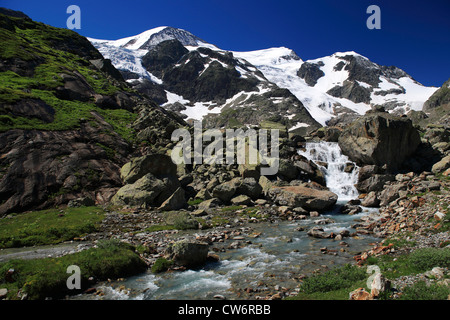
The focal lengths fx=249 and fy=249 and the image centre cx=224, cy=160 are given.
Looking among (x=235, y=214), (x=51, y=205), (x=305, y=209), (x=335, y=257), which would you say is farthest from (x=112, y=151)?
(x=335, y=257)

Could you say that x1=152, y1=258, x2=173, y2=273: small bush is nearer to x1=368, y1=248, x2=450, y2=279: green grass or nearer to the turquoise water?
the turquoise water

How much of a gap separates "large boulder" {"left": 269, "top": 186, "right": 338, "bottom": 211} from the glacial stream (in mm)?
7080

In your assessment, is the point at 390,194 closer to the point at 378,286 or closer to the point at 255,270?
the point at 255,270

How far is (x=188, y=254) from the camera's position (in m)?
16.4

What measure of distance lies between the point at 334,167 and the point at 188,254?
43.3m

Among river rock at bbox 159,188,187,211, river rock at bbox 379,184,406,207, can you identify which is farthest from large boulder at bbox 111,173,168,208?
river rock at bbox 379,184,406,207

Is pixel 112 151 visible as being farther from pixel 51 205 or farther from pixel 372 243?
pixel 372 243

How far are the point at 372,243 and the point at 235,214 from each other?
17.4 m

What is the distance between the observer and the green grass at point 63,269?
40.4 feet

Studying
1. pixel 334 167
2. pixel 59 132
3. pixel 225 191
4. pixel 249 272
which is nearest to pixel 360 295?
pixel 249 272

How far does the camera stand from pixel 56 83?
6769cm

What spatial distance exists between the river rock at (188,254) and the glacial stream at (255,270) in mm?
649

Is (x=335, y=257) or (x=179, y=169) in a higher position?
(x=179, y=169)

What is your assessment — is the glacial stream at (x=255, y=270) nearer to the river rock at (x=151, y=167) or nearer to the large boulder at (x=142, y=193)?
the large boulder at (x=142, y=193)
